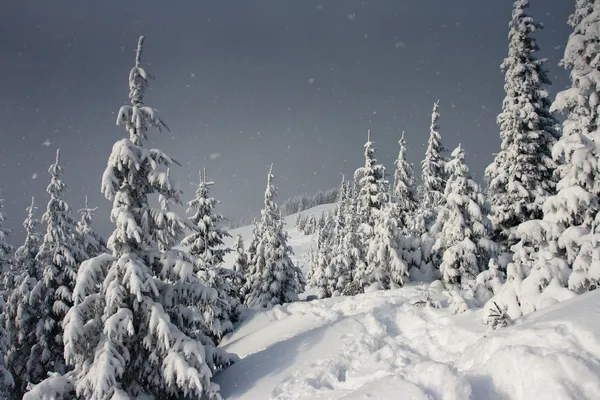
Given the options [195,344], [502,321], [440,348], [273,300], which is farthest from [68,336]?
[273,300]

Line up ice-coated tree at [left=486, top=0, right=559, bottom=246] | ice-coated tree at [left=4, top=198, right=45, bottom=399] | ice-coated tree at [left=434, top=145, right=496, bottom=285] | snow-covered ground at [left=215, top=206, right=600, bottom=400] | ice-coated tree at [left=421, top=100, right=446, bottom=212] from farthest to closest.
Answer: ice-coated tree at [left=421, top=100, right=446, bottom=212], ice-coated tree at [left=4, top=198, right=45, bottom=399], ice-coated tree at [left=434, top=145, right=496, bottom=285], ice-coated tree at [left=486, top=0, right=559, bottom=246], snow-covered ground at [left=215, top=206, right=600, bottom=400]

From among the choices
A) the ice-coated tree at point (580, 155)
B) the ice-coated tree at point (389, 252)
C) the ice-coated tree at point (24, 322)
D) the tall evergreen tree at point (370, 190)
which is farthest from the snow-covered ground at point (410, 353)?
the ice-coated tree at point (24, 322)

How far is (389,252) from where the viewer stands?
81.7 feet

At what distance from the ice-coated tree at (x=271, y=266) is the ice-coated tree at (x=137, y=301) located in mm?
15283

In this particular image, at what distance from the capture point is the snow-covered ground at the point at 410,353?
21.7 feet

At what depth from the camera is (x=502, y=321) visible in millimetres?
10547

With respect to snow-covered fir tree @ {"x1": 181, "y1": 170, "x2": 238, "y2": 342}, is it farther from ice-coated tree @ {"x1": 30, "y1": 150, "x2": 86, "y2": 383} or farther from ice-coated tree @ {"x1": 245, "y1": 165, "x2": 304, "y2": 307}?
ice-coated tree @ {"x1": 30, "y1": 150, "x2": 86, "y2": 383}

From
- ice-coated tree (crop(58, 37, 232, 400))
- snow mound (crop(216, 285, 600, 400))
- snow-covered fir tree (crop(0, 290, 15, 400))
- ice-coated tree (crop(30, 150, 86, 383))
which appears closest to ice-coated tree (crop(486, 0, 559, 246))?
snow mound (crop(216, 285, 600, 400))

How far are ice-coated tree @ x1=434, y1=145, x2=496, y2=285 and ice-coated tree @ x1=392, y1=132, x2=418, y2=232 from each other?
24.0 feet

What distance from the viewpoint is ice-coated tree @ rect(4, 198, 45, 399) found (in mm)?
21125

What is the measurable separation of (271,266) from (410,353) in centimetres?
1719

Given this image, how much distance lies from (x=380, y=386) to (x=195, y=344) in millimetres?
6035

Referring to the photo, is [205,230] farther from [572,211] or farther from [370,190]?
[572,211]

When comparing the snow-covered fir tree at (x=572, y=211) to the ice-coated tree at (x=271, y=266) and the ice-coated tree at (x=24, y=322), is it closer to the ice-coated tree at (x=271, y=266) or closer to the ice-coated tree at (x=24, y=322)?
the ice-coated tree at (x=271, y=266)
